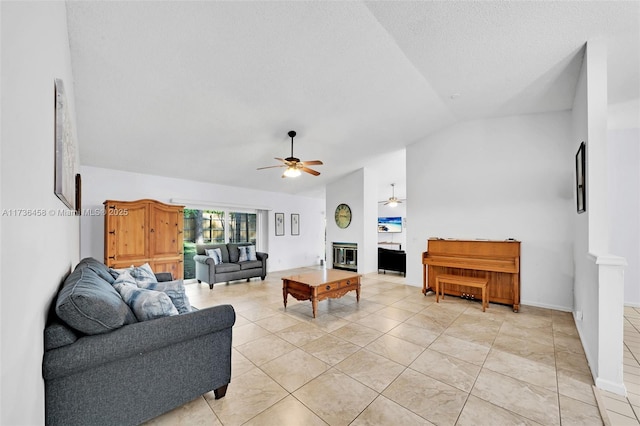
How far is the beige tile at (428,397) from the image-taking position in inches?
74.5

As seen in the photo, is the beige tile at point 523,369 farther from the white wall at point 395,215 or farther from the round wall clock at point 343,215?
the white wall at point 395,215

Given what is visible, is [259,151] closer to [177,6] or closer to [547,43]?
[177,6]

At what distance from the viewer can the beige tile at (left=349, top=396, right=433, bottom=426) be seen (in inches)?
71.4

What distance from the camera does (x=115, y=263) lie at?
4.43m

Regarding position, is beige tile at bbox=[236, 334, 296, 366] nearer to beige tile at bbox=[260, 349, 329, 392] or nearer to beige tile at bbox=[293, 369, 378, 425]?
beige tile at bbox=[260, 349, 329, 392]

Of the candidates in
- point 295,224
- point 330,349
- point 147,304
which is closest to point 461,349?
point 330,349

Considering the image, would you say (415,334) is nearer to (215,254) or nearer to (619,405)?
(619,405)

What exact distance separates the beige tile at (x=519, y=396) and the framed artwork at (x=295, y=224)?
6.53 metres

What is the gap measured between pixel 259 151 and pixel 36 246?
423 centimetres

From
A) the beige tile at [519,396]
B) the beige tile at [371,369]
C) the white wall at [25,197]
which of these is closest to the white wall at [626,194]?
the beige tile at [519,396]

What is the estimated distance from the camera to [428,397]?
6.81 ft

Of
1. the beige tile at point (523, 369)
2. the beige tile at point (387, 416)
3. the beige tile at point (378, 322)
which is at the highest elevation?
the beige tile at point (387, 416)

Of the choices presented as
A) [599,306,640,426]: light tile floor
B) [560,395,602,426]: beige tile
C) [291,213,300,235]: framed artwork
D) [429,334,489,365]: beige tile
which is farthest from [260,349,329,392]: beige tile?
[291,213,300,235]: framed artwork

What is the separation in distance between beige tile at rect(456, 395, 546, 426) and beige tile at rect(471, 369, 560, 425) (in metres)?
0.05
